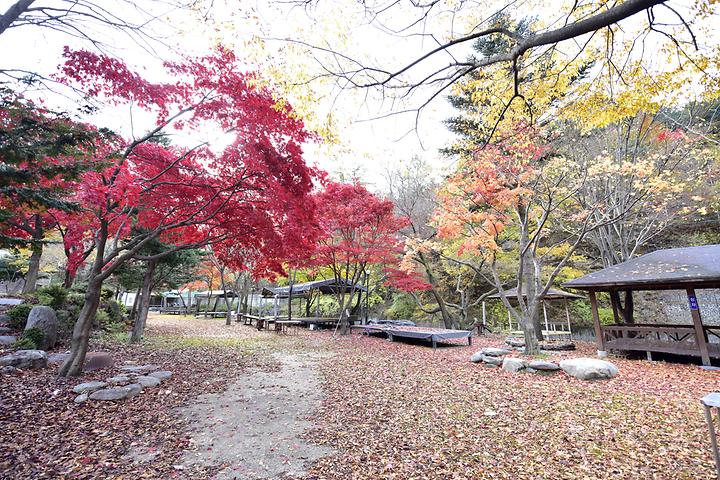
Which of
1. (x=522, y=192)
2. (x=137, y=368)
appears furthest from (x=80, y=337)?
(x=522, y=192)

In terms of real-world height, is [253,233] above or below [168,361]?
above

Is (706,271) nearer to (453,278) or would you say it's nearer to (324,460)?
(324,460)

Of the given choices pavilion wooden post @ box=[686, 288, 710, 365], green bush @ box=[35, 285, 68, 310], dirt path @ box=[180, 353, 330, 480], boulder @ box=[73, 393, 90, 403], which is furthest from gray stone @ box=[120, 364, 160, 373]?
pavilion wooden post @ box=[686, 288, 710, 365]

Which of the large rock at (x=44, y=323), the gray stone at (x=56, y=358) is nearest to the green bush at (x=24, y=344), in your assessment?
the large rock at (x=44, y=323)

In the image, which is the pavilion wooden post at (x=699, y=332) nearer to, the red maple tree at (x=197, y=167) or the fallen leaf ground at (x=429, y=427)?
the fallen leaf ground at (x=429, y=427)

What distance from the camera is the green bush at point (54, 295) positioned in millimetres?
9358

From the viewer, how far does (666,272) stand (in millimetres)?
8055

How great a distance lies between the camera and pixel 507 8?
14.3 ft

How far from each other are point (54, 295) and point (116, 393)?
6.99 m

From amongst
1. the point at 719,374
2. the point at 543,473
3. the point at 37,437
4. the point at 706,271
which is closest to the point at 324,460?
the point at 543,473

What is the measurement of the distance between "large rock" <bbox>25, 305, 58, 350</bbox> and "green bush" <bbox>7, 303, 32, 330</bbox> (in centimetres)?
49

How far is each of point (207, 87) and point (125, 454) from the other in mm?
5780

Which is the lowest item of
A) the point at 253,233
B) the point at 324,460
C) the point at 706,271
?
the point at 324,460

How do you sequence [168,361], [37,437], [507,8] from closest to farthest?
[37,437] → [507,8] → [168,361]
